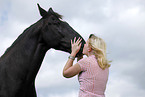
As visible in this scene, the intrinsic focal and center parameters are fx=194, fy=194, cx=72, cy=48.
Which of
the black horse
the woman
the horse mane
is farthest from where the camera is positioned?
the horse mane

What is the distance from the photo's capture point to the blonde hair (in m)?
3.38

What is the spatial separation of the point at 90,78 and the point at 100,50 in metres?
0.51

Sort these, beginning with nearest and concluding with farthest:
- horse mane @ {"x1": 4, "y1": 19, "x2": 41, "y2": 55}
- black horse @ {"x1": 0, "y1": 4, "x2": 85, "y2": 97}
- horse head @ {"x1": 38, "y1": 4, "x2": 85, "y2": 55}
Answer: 1. black horse @ {"x1": 0, "y1": 4, "x2": 85, "y2": 97}
2. horse head @ {"x1": 38, "y1": 4, "x2": 85, "y2": 55}
3. horse mane @ {"x1": 4, "y1": 19, "x2": 41, "y2": 55}

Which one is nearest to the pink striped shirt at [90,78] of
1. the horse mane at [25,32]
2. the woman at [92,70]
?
the woman at [92,70]

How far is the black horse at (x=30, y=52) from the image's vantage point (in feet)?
14.6

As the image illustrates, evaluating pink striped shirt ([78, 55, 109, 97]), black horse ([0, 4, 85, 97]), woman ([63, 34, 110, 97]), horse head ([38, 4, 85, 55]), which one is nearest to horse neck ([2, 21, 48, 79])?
black horse ([0, 4, 85, 97])

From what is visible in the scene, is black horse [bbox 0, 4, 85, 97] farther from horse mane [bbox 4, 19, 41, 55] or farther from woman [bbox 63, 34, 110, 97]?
woman [bbox 63, 34, 110, 97]

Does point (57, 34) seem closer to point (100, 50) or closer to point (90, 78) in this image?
point (100, 50)

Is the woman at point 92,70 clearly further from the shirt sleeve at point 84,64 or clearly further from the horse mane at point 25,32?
the horse mane at point 25,32

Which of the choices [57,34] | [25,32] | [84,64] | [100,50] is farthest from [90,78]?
[25,32]

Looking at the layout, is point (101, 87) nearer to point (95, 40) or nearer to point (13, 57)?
point (95, 40)

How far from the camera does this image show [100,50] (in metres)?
3.37

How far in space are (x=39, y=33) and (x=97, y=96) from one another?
223 centimetres

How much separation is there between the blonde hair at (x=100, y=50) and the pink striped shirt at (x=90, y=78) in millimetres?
89
